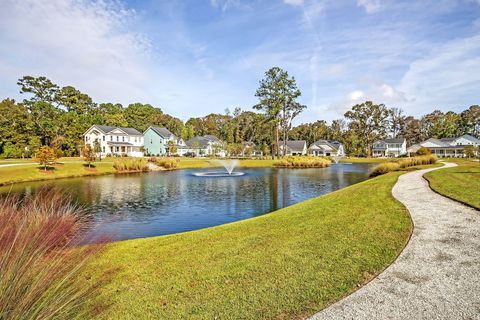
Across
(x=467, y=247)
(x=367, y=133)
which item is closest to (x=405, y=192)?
(x=467, y=247)

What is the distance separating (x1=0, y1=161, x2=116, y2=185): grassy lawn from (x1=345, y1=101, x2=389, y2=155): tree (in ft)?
244

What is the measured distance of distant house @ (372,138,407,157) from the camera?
8469 centimetres

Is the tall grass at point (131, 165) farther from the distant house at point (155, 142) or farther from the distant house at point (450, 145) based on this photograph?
the distant house at point (450, 145)

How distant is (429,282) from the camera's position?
4.48 metres

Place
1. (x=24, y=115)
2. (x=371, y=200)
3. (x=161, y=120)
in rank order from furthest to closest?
(x=161, y=120), (x=24, y=115), (x=371, y=200)

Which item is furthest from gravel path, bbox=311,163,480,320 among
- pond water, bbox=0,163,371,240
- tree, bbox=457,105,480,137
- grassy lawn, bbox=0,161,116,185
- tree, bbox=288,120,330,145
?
tree, bbox=457,105,480,137

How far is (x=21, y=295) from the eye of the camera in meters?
2.66

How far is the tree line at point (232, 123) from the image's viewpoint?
173ft

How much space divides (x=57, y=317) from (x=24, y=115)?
64.8 metres

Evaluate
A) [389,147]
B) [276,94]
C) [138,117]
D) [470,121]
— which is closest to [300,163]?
[276,94]

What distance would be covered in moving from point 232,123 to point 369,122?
43706 mm

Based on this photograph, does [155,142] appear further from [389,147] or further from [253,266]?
[389,147]

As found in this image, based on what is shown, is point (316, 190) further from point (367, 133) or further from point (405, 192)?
point (367, 133)

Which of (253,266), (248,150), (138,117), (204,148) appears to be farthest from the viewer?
(138,117)
